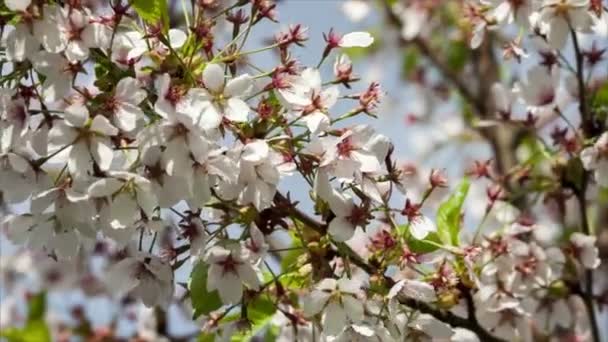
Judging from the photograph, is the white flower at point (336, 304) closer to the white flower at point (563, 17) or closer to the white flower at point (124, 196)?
the white flower at point (124, 196)


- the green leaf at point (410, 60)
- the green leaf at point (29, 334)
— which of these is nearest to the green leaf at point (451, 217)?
the green leaf at point (29, 334)

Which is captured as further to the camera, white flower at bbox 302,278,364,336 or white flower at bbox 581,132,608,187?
white flower at bbox 581,132,608,187

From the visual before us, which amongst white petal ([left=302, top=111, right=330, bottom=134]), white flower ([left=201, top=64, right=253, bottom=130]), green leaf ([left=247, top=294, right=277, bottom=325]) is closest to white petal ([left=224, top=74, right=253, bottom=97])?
white flower ([left=201, top=64, right=253, bottom=130])

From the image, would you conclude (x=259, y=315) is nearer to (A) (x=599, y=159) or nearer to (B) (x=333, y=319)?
(B) (x=333, y=319)

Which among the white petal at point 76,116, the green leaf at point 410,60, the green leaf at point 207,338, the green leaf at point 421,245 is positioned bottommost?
the green leaf at point 410,60

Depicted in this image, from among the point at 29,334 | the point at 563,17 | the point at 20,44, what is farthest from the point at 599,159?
the point at 29,334

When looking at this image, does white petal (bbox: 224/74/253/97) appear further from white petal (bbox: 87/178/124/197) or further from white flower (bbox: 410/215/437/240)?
white flower (bbox: 410/215/437/240)

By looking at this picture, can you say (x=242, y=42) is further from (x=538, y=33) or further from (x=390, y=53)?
(x=390, y=53)
